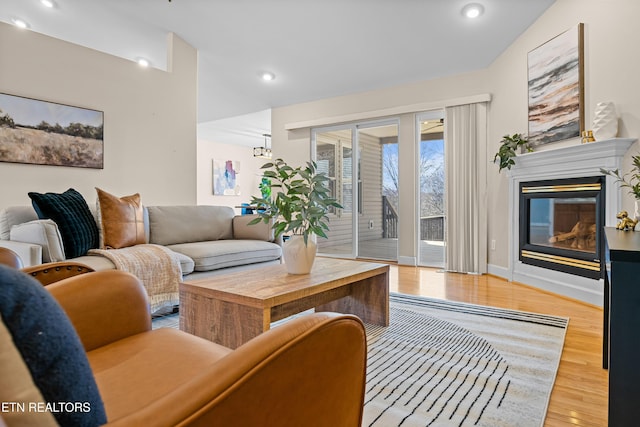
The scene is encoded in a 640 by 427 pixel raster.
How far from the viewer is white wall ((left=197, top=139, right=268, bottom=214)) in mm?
9242

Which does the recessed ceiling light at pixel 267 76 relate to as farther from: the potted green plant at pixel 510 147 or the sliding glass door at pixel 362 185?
the potted green plant at pixel 510 147

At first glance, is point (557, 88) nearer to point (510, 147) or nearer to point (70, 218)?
point (510, 147)

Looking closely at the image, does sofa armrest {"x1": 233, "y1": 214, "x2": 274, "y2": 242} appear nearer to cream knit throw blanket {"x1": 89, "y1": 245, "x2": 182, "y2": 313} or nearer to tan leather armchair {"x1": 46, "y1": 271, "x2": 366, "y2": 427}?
cream knit throw blanket {"x1": 89, "y1": 245, "x2": 182, "y2": 313}

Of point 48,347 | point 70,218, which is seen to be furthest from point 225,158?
point 48,347

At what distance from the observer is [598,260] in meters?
3.03

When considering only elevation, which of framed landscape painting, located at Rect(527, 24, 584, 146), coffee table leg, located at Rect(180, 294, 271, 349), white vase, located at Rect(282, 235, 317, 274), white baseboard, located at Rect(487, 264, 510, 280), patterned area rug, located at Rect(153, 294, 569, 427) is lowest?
patterned area rug, located at Rect(153, 294, 569, 427)

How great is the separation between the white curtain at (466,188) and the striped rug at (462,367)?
5.89ft

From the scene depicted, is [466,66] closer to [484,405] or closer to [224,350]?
[484,405]

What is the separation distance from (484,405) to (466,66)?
4181 mm

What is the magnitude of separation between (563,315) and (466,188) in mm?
2135

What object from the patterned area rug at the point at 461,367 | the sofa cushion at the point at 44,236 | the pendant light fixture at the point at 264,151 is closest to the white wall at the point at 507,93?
the patterned area rug at the point at 461,367

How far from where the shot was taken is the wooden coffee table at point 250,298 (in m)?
1.63

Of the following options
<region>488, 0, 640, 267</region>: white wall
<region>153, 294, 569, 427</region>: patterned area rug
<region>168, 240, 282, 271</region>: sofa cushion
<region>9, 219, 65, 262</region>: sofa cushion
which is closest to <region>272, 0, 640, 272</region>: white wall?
<region>488, 0, 640, 267</region>: white wall

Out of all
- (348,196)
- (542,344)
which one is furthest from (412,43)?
(542,344)
